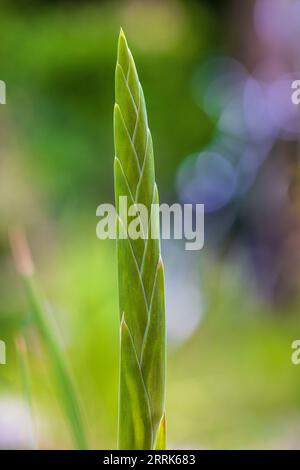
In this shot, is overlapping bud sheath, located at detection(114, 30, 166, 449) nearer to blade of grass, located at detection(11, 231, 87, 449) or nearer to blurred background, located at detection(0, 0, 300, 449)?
blade of grass, located at detection(11, 231, 87, 449)

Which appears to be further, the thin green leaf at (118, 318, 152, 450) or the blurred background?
the blurred background

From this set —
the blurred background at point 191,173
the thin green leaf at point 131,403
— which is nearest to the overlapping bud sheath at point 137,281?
the thin green leaf at point 131,403

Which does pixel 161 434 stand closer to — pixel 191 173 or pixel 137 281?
pixel 137 281

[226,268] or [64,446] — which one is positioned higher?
[226,268]

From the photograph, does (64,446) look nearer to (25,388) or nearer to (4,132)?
(25,388)

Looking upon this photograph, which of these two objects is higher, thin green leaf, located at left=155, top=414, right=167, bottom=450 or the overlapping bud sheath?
the overlapping bud sheath

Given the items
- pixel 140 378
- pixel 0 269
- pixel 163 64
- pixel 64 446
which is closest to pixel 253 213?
pixel 163 64

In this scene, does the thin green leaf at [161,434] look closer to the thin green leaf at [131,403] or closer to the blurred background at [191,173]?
the thin green leaf at [131,403]

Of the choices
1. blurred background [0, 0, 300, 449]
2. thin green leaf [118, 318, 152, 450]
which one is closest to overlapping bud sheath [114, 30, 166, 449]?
thin green leaf [118, 318, 152, 450]
